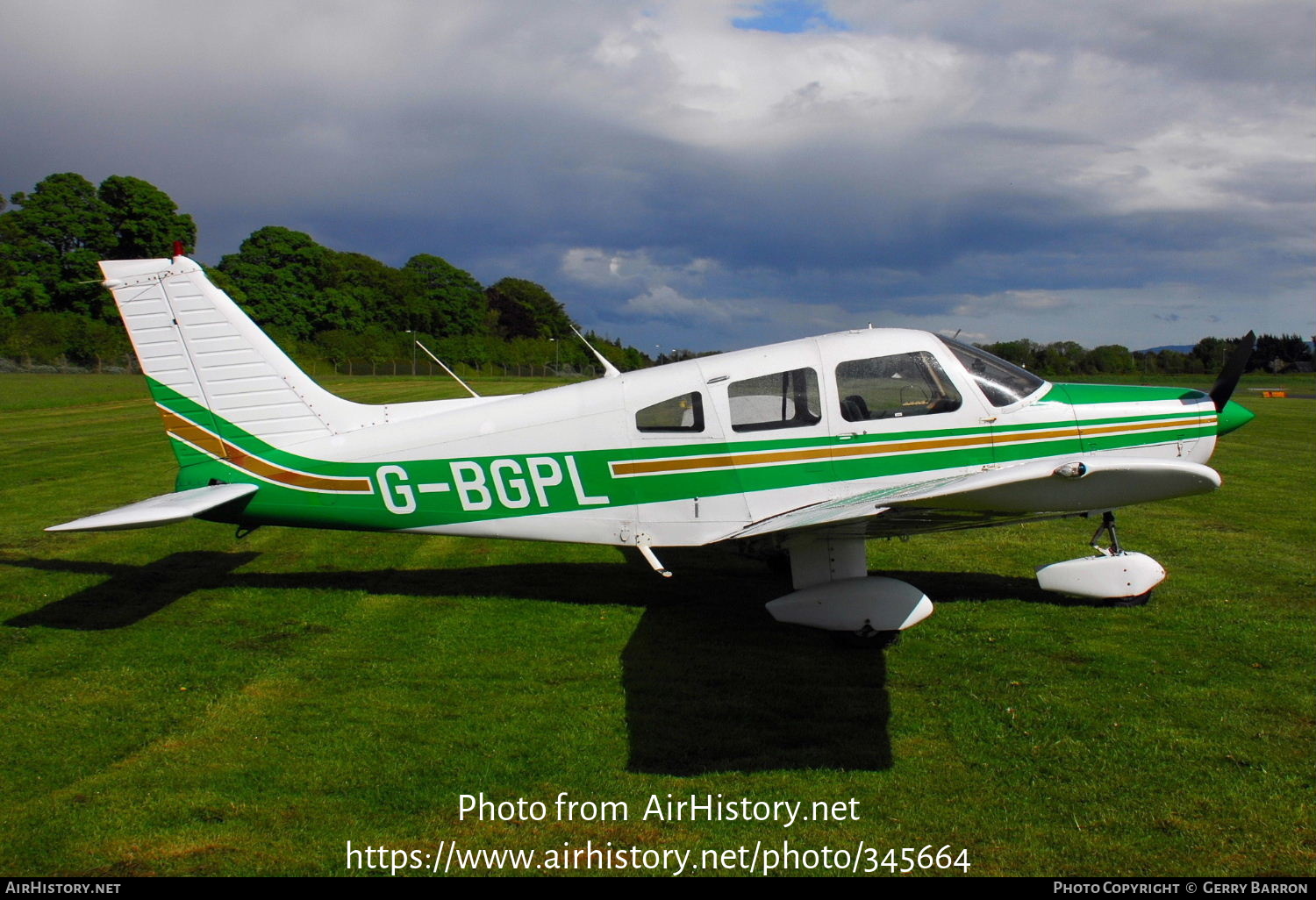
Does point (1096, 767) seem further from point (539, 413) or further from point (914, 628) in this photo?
point (539, 413)

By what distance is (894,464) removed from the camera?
619 centimetres

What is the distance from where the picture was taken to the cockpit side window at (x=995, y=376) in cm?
619

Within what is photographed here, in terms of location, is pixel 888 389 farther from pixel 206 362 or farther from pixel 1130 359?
pixel 1130 359

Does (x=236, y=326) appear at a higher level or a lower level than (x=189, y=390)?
higher

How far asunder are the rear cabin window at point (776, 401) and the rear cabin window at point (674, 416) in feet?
0.85

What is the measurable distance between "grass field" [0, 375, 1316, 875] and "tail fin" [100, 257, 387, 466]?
5.17 feet

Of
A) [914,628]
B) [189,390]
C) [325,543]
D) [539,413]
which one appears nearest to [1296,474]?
[914,628]

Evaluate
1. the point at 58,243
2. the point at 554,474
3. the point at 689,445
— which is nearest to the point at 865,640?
the point at 689,445

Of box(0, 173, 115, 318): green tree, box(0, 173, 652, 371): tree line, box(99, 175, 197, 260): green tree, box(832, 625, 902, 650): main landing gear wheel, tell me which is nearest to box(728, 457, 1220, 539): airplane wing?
box(832, 625, 902, 650): main landing gear wheel

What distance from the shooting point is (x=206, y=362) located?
273 inches

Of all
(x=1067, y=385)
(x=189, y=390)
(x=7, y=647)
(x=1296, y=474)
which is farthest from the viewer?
(x=1296, y=474)

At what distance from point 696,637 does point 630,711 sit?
4.58ft

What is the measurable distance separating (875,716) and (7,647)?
6.07 meters
